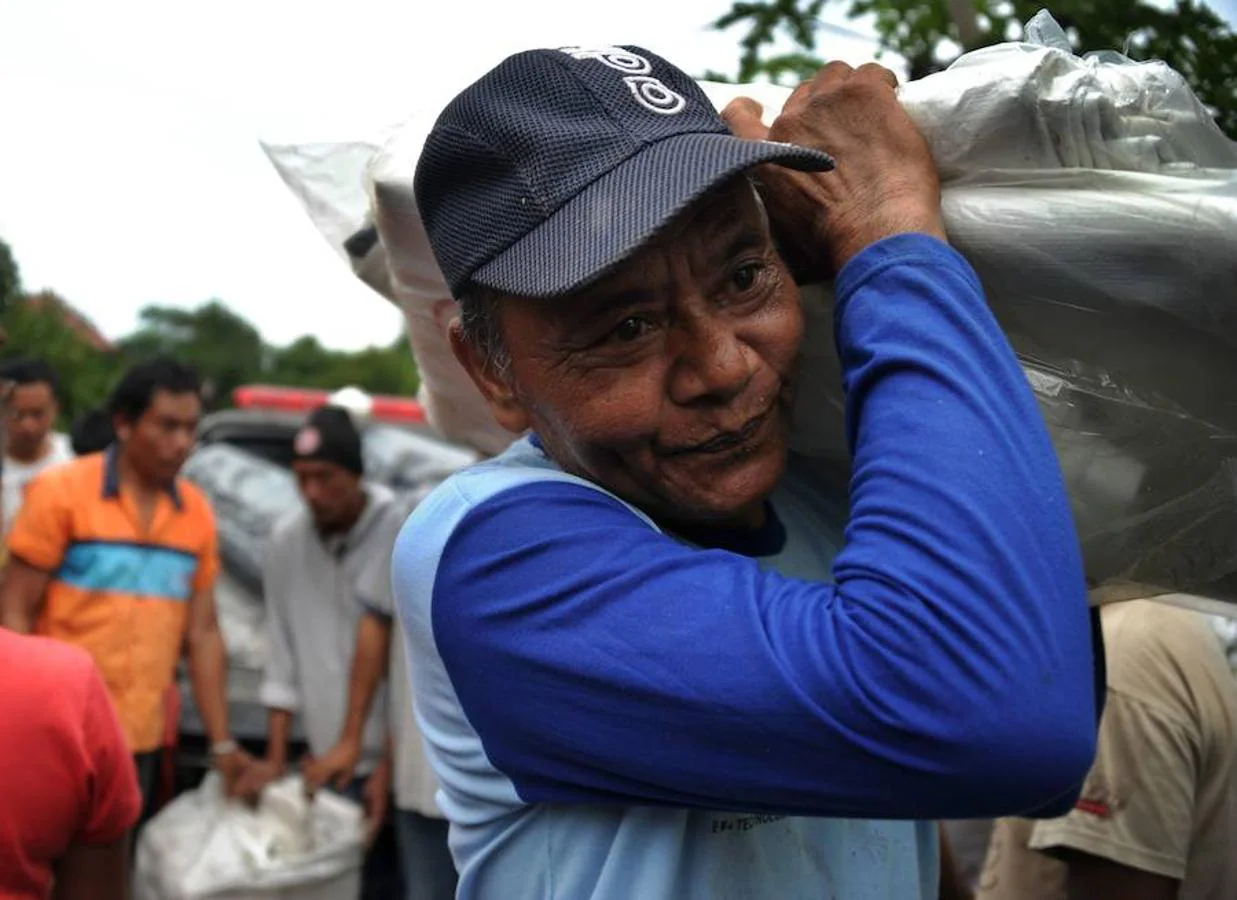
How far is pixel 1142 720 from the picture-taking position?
92.5 inches

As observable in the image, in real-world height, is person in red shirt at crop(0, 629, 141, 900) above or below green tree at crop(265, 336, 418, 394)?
above

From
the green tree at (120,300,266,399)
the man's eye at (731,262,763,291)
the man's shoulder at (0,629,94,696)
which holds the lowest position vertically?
the green tree at (120,300,266,399)

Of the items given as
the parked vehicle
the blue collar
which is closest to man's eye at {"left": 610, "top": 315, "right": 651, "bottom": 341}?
the blue collar

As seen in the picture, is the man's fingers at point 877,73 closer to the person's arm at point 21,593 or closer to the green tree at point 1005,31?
the green tree at point 1005,31

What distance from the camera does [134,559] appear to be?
450 cm

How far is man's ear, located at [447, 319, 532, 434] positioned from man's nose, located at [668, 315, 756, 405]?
22 cm

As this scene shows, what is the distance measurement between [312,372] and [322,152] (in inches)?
1251

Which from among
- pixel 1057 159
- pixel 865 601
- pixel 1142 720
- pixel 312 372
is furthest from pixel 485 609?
pixel 312 372

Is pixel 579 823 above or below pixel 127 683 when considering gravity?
above

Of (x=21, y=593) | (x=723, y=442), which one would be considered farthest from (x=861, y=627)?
(x=21, y=593)

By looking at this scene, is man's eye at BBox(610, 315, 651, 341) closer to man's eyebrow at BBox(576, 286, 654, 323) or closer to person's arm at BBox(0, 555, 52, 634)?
man's eyebrow at BBox(576, 286, 654, 323)

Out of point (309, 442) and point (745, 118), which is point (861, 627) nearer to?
point (745, 118)

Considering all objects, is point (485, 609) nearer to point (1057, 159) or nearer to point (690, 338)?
point (690, 338)

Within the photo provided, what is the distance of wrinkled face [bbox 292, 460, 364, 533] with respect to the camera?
188 inches
